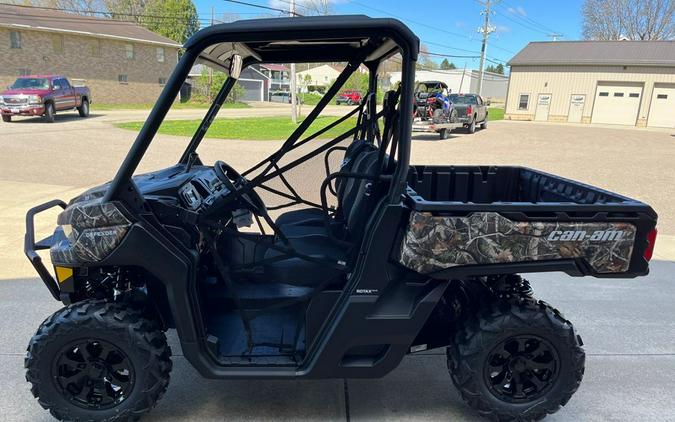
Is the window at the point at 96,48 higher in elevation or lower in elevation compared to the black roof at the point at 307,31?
higher

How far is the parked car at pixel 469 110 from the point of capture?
2067 cm

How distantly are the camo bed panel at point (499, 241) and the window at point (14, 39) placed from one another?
34.9 m

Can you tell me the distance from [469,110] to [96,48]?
26849 millimetres

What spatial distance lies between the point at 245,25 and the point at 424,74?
69846 millimetres

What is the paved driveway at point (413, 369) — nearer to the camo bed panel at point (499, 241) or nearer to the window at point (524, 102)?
the camo bed panel at point (499, 241)

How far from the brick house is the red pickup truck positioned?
11.9 metres

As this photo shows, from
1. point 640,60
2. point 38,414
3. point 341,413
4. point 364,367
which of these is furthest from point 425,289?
point 640,60

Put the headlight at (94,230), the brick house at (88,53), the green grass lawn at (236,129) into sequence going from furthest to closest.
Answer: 1. the brick house at (88,53)
2. the green grass lawn at (236,129)
3. the headlight at (94,230)

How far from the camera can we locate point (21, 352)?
331 cm

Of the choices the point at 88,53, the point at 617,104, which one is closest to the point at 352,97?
the point at 617,104

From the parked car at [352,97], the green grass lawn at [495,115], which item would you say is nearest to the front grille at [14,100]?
the parked car at [352,97]

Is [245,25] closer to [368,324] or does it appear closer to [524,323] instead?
[368,324]

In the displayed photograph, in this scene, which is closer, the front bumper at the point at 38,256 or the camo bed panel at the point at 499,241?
the camo bed panel at the point at 499,241

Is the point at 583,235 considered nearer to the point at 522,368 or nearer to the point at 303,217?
the point at 522,368
